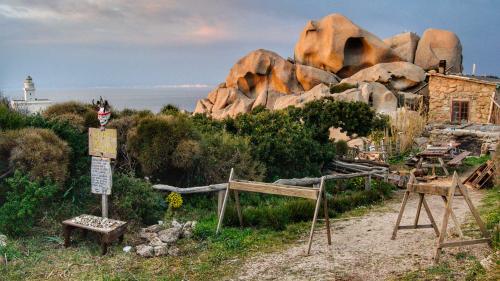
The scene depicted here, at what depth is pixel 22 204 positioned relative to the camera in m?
8.72

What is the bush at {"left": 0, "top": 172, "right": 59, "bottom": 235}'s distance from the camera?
8734 millimetres

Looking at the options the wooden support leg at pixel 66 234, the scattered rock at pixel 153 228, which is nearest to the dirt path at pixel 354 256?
the scattered rock at pixel 153 228

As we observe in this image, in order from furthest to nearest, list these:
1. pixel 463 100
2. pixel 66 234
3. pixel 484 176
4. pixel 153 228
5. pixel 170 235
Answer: pixel 463 100
pixel 484 176
pixel 153 228
pixel 170 235
pixel 66 234

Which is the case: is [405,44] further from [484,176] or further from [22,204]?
[22,204]

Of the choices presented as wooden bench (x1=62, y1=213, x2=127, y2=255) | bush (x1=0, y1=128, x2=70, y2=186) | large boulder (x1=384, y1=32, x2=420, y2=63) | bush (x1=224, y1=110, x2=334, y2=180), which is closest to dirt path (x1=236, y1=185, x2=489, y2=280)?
wooden bench (x1=62, y1=213, x2=127, y2=255)

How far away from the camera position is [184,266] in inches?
306

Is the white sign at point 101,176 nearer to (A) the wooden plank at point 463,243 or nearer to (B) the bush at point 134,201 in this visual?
(B) the bush at point 134,201

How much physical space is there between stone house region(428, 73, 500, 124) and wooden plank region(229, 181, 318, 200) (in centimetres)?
2144

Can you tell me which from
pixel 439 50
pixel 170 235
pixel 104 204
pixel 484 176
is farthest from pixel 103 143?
pixel 439 50

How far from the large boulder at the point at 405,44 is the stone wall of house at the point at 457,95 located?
14115 millimetres

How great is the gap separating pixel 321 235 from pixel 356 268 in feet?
6.78

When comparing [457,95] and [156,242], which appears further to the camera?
[457,95]

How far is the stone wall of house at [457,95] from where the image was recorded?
26.6m

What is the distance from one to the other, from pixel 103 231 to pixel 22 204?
1694 millimetres
